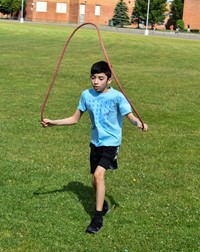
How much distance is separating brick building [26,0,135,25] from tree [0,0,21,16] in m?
3.12

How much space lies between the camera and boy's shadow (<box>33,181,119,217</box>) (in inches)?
236

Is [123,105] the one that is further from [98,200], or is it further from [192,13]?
[192,13]

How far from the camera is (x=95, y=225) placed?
5.32 m

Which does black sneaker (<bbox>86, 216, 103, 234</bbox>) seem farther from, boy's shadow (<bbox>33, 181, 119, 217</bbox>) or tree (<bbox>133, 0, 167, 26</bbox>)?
tree (<bbox>133, 0, 167, 26</bbox>)

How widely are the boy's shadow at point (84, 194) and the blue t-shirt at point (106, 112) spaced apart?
3.32ft

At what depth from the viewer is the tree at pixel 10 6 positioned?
9831cm

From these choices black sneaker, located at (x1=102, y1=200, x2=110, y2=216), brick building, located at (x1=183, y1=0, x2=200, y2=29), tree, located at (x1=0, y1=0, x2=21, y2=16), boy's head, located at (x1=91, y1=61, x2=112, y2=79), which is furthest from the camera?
tree, located at (x1=0, y1=0, x2=21, y2=16)

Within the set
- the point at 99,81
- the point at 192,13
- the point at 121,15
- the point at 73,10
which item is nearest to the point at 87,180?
the point at 99,81

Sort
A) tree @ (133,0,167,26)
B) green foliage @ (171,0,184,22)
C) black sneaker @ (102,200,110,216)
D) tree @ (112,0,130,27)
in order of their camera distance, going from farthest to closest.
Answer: green foliage @ (171,0,184,22) < tree @ (112,0,130,27) < tree @ (133,0,167,26) < black sneaker @ (102,200,110,216)

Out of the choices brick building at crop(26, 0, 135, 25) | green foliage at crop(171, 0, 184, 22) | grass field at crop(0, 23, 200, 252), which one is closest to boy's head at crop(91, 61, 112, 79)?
grass field at crop(0, 23, 200, 252)

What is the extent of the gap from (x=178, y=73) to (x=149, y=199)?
51.0 ft

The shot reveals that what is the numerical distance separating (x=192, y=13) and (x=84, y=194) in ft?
290

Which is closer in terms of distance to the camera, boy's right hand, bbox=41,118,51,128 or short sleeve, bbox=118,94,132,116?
short sleeve, bbox=118,94,132,116

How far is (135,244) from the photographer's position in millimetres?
5082
